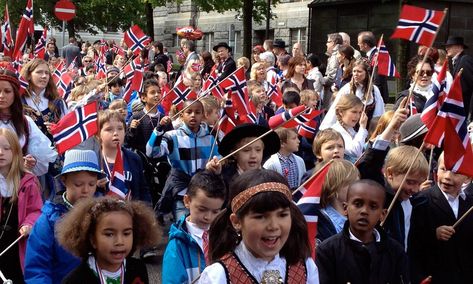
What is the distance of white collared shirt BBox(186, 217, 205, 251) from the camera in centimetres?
445

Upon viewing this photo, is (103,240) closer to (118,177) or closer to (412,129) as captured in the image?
(118,177)

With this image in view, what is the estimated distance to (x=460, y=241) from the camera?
5336 millimetres

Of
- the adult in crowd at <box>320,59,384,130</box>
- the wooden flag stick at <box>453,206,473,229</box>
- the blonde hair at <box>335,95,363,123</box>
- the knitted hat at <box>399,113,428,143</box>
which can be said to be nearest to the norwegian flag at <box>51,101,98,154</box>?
the blonde hair at <box>335,95,363,123</box>

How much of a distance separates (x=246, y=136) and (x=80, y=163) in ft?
5.09

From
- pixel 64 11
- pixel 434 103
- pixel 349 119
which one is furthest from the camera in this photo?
pixel 64 11

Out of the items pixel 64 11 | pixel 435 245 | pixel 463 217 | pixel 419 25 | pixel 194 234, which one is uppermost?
pixel 419 25

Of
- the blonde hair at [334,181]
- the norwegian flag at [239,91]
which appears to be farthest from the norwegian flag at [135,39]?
the blonde hair at [334,181]

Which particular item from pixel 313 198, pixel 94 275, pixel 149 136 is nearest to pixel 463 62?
pixel 149 136

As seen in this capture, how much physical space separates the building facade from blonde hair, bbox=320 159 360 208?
28.0 m

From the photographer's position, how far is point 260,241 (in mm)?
3145

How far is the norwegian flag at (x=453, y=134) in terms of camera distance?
17.1ft

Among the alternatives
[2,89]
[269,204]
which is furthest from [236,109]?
[269,204]

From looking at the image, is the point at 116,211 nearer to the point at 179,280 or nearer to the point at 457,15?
the point at 179,280

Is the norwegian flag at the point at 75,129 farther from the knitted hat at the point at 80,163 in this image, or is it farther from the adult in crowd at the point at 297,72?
the adult in crowd at the point at 297,72
